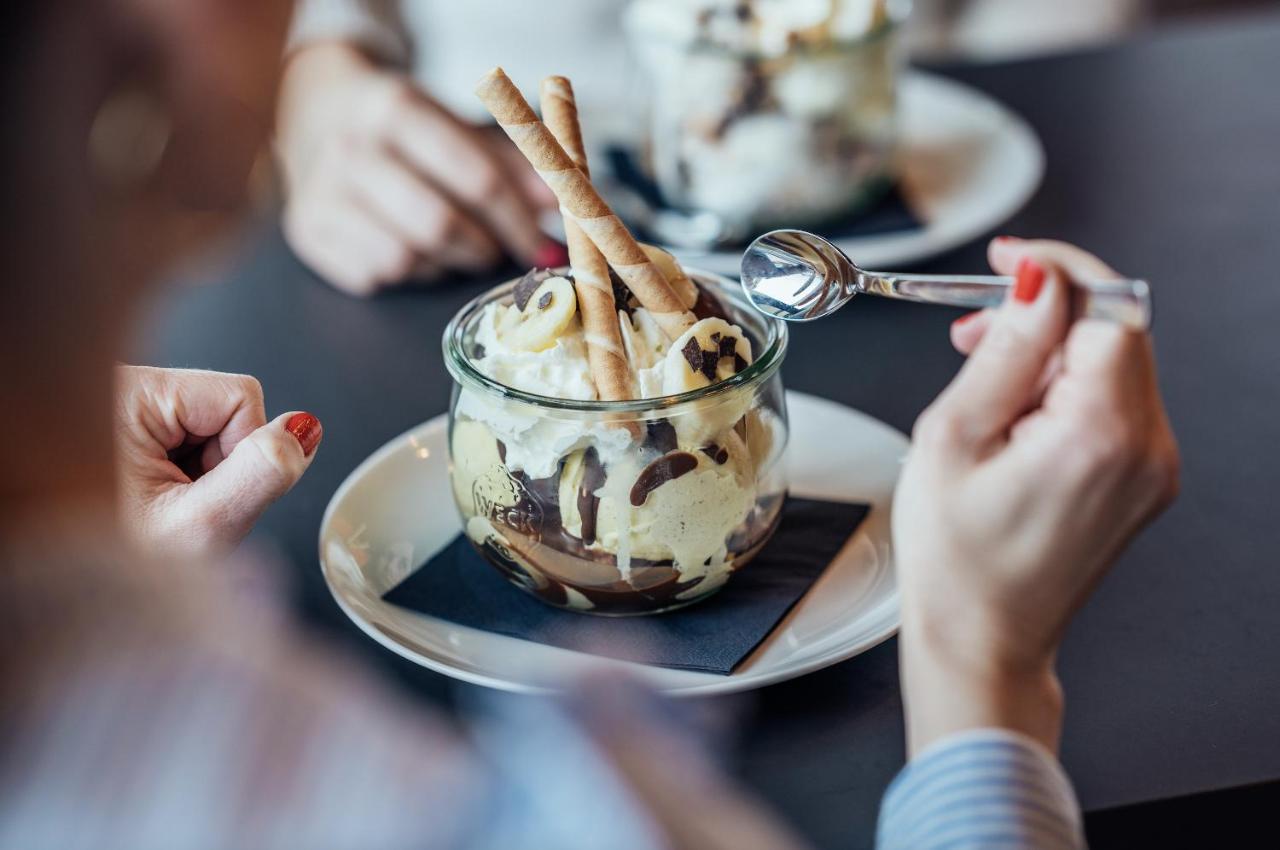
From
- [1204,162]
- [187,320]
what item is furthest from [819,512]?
[1204,162]

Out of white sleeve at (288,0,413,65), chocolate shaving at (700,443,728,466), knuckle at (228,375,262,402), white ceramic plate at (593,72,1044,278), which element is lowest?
white ceramic plate at (593,72,1044,278)

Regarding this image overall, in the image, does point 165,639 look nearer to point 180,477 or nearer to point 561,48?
point 180,477

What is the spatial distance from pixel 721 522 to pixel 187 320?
644mm

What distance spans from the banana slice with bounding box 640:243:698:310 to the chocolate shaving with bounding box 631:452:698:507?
0.38ft

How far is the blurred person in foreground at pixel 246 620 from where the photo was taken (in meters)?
0.41

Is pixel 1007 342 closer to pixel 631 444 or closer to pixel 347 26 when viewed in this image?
pixel 631 444

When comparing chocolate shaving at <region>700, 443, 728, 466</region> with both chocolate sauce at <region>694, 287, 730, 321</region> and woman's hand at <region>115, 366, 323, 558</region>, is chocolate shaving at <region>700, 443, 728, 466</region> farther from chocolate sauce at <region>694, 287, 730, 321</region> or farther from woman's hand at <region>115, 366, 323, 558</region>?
woman's hand at <region>115, 366, 323, 558</region>

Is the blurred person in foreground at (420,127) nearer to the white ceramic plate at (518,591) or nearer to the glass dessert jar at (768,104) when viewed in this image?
the glass dessert jar at (768,104)

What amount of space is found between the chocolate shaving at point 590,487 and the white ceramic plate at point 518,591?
87mm

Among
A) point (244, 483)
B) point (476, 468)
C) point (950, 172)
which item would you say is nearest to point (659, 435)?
point (476, 468)

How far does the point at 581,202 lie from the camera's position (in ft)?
2.42

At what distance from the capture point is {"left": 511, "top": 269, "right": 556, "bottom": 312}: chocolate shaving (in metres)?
0.77

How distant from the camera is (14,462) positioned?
428 mm

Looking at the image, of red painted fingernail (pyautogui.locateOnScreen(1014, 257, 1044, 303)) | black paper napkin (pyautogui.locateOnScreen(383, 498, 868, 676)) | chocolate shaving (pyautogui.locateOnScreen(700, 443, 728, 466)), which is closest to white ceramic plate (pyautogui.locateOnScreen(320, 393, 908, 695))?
black paper napkin (pyautogui.locateOnScreen(383, 498, 868, 676))
